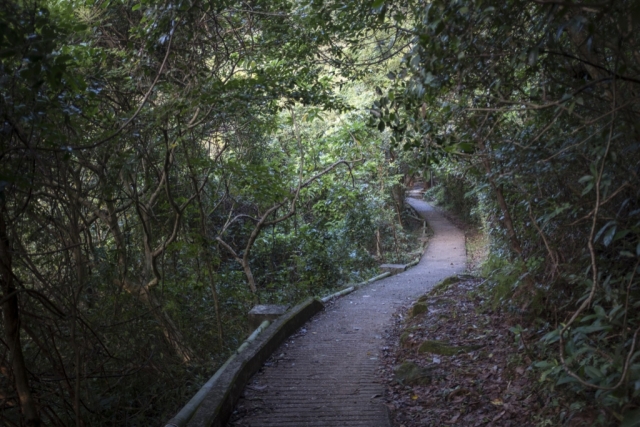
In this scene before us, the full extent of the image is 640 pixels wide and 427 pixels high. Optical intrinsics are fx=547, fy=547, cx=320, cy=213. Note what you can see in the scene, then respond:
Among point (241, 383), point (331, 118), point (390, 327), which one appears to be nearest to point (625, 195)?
point (241, 383)

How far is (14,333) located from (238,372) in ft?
9.39

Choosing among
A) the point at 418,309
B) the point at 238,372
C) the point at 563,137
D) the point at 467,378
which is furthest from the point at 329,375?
the point at 563,137

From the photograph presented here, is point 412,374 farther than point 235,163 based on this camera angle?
No

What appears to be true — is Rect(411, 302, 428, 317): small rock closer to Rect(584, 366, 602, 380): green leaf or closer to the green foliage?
the green foliage

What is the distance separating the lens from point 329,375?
6.86 meters

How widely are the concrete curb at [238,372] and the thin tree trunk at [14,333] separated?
1.24 m

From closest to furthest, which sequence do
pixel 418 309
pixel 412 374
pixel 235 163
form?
pixel 412 374 → pixel 235 163 → pixel 418 309

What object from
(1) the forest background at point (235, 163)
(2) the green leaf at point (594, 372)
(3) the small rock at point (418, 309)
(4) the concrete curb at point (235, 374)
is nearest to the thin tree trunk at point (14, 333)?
(1) the forest background at point (235, 163)

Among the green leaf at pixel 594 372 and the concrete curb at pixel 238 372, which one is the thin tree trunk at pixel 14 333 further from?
the green leaf at pixel 594 372

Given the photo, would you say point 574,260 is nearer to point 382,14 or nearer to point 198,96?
point 382,14

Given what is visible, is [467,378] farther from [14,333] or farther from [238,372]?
[14,333]

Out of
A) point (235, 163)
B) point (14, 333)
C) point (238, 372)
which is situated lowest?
point (238, 372)

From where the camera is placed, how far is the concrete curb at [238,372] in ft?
16.5

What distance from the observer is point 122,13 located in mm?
Result: 8852
